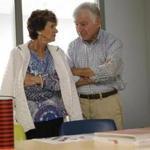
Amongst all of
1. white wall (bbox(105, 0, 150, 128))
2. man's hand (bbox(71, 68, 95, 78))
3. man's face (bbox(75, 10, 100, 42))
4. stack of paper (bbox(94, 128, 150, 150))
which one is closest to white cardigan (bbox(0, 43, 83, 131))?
man's hand (bbox(71, 68, 95, 78))

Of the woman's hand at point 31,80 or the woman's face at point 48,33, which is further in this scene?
the woman's face at point 48,33

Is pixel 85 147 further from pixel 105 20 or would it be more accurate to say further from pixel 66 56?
pixel 105 20

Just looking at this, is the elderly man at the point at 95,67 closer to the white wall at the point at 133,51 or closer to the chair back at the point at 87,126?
the chair back at the point at 87,126

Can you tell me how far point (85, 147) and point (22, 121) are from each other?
150 centimetres

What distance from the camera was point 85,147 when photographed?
146cm

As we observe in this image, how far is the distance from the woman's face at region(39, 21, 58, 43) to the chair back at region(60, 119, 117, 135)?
33.8 inches

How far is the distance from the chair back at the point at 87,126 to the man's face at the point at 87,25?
40.8 inches

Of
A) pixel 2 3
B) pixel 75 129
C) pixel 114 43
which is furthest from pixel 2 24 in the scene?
pixel 75 129

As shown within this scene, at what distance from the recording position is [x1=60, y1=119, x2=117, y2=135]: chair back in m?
2.42

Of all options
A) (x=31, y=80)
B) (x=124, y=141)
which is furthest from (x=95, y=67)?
(x=124, y=141)

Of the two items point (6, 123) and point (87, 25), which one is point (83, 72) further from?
point (6, 123)

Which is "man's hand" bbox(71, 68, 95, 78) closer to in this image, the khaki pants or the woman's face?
the khaki pants

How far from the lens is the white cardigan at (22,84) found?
287 centimetres

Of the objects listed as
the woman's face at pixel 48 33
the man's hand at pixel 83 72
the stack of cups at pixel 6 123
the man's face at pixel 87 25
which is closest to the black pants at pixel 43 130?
the man's hand at pixel 83 72
